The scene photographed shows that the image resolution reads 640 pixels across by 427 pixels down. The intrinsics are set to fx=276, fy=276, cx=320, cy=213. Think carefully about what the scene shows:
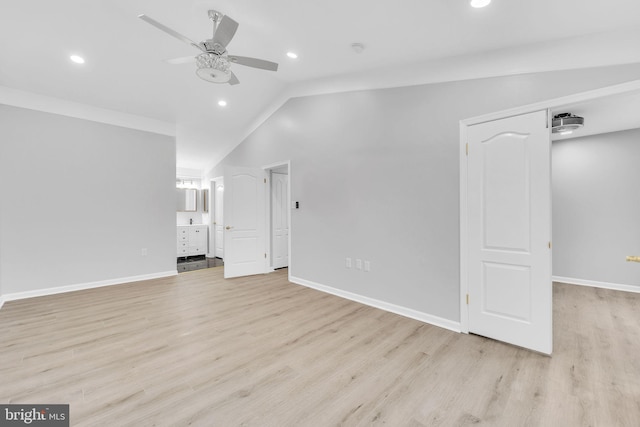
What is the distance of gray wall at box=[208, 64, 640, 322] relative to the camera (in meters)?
2.84

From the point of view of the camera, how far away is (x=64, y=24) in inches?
117

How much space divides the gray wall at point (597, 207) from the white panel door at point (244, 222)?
538 cm

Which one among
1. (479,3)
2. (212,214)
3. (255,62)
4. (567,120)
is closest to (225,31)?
(255,62)

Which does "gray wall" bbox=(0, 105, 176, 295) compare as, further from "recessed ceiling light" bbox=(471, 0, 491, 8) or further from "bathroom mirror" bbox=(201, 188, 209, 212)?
"recessed ceiling light" bbox=(471, 0, 491, 8)

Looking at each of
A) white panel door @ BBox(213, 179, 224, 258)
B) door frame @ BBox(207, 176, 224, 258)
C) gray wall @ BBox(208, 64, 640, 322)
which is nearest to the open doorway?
gray wall @ BBox(208, 64, 640, 322)

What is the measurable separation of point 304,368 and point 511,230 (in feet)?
7.30

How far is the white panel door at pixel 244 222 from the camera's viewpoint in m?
5.08

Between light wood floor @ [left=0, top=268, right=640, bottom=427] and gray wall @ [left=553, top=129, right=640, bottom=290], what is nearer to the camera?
light wood floor @ [left=0, top=268, right=640, bottom=427]

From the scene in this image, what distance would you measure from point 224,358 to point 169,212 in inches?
149

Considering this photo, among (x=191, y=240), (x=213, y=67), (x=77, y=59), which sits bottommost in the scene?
Result: (x=191, y=240)

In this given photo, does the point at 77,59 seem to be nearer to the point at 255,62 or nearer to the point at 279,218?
the point at 255,62

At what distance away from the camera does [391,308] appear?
345 centimetres

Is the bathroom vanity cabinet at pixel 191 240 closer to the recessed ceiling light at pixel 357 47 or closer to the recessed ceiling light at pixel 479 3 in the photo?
the recessed ceiling light at pixel 357 47

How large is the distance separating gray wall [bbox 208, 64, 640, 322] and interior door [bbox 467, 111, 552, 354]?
20 cm
